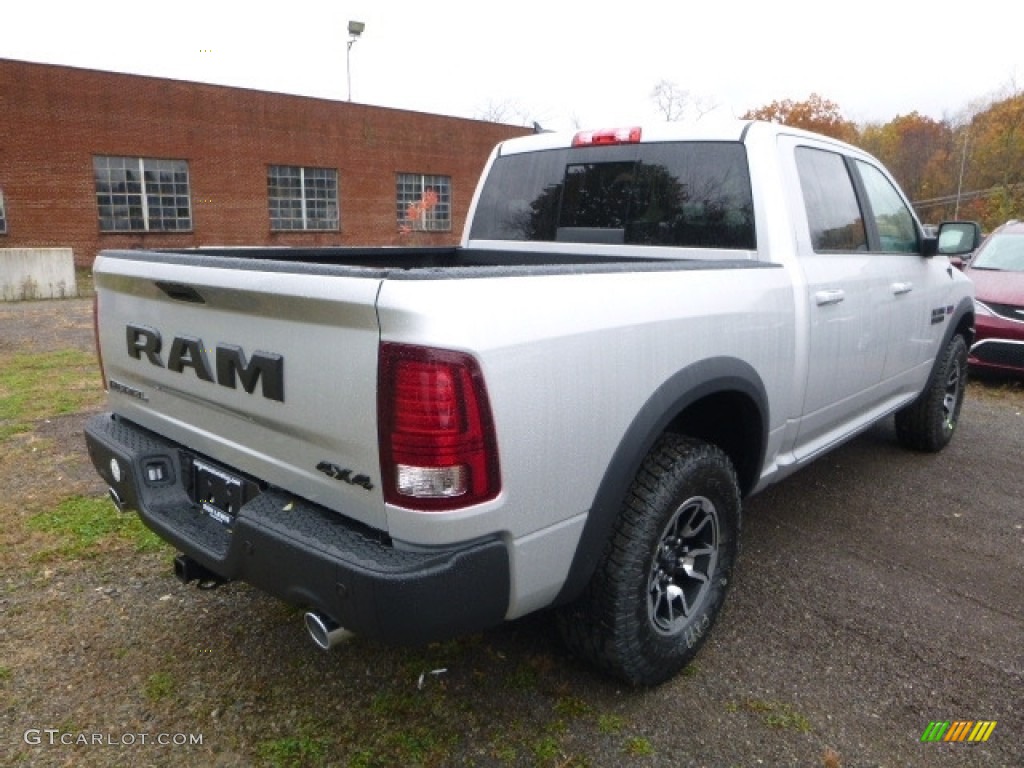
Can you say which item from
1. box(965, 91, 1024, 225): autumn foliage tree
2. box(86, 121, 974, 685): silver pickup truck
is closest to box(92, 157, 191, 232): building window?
box(86, 121, 974, 685): silver pickup truck

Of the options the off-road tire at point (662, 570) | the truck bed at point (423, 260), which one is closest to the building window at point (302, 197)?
the truck bed at point (423, 260)

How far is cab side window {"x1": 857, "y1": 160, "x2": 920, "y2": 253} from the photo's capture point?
3.95m

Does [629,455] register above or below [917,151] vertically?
below

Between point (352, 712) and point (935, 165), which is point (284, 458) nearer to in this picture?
point (352, 712)

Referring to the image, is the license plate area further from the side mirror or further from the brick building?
the brick building

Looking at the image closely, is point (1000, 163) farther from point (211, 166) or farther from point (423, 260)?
point (423, 260)

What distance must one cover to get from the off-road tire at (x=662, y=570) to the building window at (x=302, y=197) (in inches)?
975

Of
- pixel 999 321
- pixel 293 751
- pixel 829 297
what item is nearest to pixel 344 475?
pixel 293 751

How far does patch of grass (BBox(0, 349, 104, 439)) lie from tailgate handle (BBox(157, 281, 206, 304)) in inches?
146

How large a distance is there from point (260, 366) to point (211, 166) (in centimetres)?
2379

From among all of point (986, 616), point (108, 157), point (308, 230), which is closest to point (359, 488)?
point (986, 616)

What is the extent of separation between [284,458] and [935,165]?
50877 millimetres

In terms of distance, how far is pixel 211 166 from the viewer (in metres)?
23.2

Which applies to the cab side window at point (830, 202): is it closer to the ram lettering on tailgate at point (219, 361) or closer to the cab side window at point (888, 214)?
the cab side window at point (888, 214)
